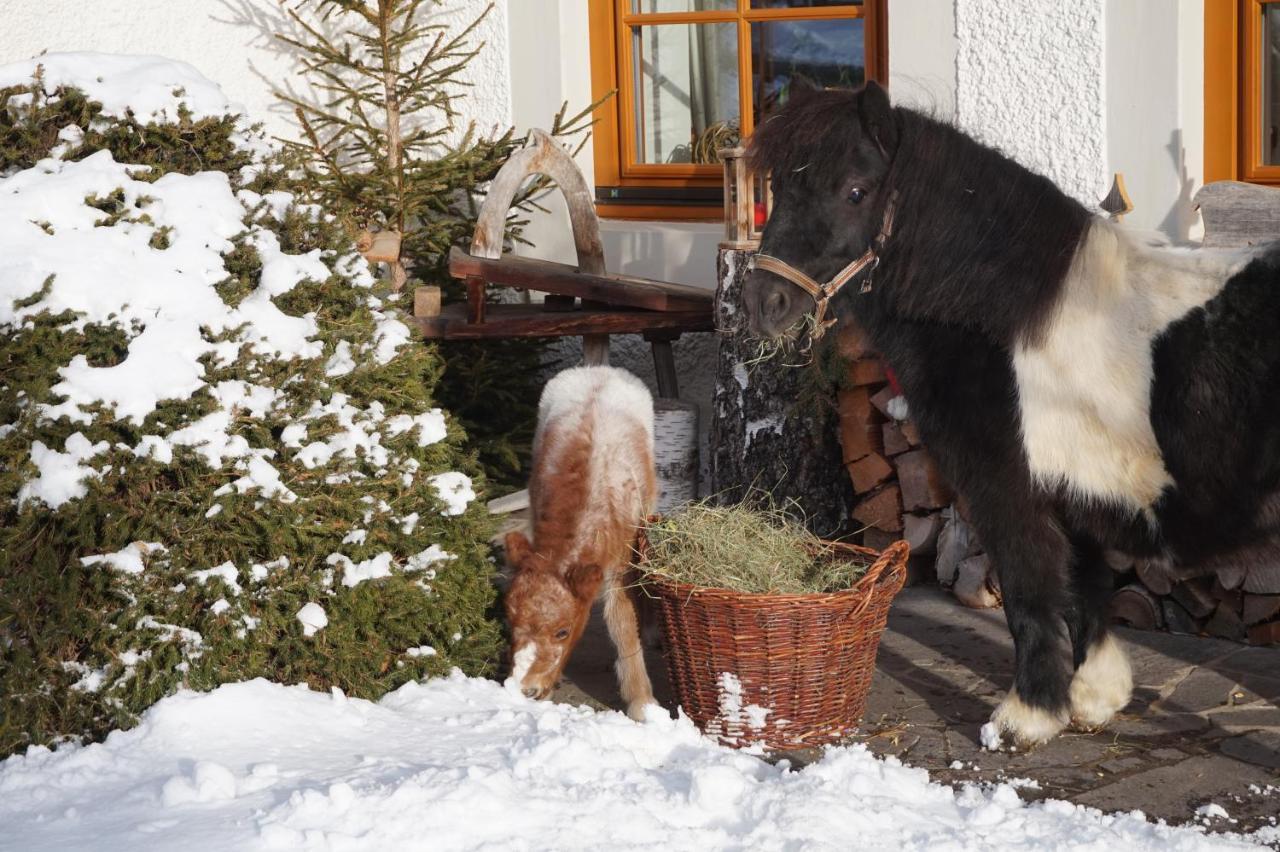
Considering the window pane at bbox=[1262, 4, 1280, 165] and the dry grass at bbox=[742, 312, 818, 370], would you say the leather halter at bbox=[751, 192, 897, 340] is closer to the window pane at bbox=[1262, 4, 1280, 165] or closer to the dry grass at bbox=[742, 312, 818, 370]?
the dry grass at bbox=[742, 312, 818, 370]

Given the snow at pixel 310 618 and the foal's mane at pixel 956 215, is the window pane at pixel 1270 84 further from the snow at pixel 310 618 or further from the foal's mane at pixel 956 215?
the snow at pixel 310 618

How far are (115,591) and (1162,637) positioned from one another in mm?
3859

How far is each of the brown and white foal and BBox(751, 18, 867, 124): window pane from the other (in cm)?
238

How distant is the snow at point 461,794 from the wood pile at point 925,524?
6.13 ft

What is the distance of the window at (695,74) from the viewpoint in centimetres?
684

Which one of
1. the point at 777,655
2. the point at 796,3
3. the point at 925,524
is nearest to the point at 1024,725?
the point at 777,655

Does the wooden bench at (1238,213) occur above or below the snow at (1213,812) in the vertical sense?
above

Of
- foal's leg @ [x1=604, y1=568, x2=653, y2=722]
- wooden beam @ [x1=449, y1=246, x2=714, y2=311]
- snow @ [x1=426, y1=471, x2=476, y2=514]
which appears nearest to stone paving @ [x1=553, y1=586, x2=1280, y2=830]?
foal's leg @ [x1=604, y1=568, x2=653, y2=722]

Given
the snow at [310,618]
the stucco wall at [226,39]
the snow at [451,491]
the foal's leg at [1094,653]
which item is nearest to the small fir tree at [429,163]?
the stucco wall at [226,39]

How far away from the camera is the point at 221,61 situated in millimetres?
7555

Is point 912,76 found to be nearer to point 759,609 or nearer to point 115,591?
point 759,609

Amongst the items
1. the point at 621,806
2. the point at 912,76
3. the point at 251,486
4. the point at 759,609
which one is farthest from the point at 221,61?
the point at 621,806

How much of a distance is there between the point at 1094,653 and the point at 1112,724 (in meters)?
0.26

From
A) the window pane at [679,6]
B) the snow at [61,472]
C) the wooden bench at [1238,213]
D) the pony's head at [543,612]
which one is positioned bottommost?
the pony's head at [543,612]
